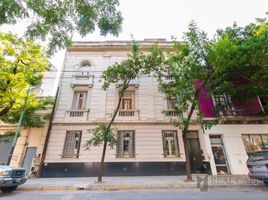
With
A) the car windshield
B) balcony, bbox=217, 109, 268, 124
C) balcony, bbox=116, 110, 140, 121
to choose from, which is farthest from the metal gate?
balcony, bbox=217, 109, 268, 124

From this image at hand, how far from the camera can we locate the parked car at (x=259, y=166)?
6378 mm

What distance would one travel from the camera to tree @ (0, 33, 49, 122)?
9.11 metres

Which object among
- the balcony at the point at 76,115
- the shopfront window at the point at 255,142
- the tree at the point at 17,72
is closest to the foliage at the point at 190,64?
the shopfront window at the point at 255,142

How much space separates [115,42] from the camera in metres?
14.6

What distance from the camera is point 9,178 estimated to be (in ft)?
19.9

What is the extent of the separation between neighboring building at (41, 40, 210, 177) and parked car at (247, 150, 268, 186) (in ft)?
11.6

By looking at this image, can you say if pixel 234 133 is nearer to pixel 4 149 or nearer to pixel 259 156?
pixel 259 156

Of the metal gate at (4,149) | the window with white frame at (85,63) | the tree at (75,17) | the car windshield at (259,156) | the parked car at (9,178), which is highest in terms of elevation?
the window with white frame at (85,63)

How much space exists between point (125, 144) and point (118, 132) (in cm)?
105

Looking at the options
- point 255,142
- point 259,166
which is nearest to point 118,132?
point 259,166

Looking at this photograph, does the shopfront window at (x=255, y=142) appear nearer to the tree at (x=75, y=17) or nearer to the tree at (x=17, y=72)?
the tree at (x=75, y=17)

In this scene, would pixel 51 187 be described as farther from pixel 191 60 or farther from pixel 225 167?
pixel 225 167

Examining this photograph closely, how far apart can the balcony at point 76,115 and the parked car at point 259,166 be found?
10.7 meters

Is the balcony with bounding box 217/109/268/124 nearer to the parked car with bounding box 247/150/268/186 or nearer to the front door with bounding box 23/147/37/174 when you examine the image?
the parked car with bounding box 247/150/268/186
